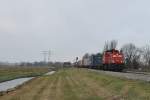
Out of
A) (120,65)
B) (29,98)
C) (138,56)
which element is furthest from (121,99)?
(138,56)

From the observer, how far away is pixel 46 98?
76.5 feet

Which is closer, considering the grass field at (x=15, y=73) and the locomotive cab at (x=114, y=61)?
the locomotive cab at (x=114, y=61)

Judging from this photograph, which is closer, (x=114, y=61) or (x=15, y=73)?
(x=114, y=61)

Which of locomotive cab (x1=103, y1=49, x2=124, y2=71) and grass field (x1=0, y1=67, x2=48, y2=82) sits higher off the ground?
locomotive cab (x1=103, y1=49, x2=124, y2=71)

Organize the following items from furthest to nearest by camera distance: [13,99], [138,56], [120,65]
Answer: [138,56] → [120,65] → [13,99]

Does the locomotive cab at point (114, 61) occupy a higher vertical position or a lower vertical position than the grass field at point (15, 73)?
higher

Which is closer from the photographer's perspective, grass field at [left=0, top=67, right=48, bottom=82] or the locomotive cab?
the locomotive cab

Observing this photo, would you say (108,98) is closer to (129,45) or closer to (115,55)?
(115,55)

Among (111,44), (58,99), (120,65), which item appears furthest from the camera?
(111,44)

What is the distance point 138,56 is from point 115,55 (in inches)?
4100

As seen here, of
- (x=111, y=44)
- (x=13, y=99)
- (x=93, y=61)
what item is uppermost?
(x=111, y=44)

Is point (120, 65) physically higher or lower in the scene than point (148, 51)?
lower

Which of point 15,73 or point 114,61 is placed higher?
point 114,61

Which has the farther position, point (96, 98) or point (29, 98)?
point (29, 98)
